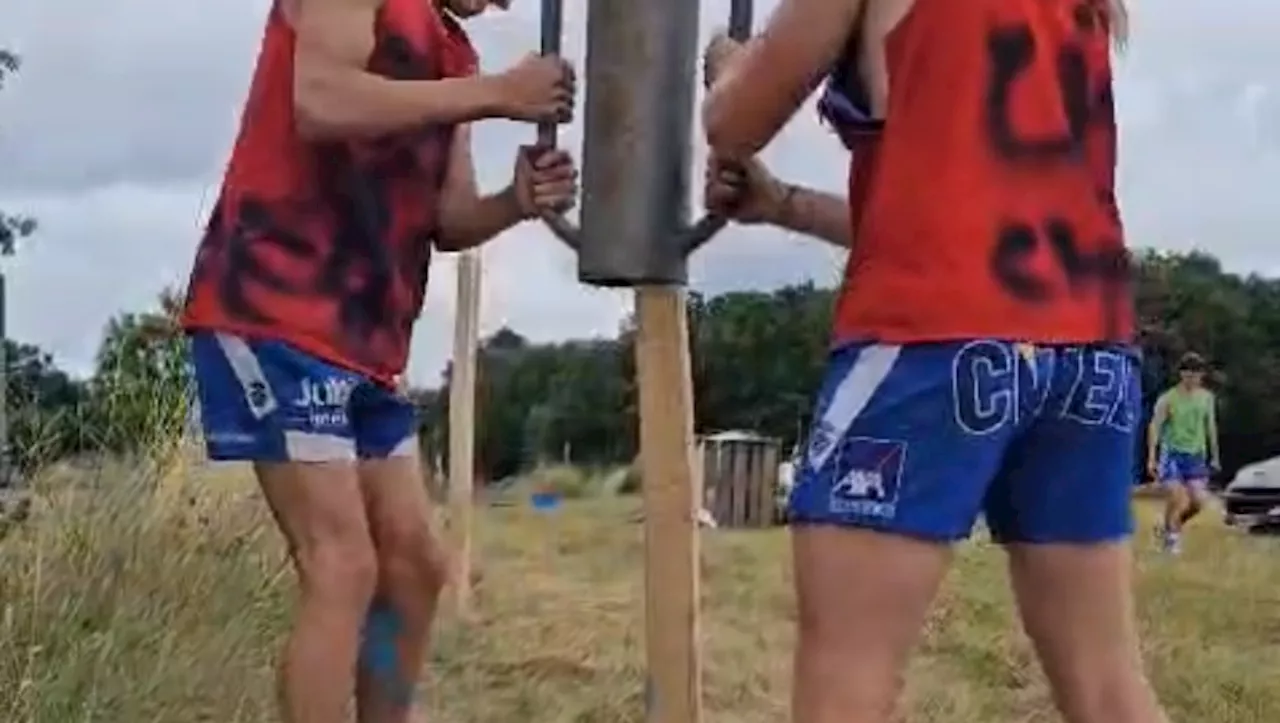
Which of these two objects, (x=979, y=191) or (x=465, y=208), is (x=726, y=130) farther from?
(x=465, y=208)

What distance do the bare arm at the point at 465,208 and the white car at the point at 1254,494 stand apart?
70.5 feet

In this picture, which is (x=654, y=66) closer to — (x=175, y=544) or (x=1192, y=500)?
(x=175, y=544)

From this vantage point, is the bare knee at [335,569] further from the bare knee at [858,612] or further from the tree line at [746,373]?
the bare knee at [858,612]

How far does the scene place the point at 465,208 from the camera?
3.91m

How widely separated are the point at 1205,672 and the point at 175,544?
3222 millimetres

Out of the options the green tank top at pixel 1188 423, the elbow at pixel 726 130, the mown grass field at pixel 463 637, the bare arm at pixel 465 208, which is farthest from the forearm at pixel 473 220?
the green tank top at pixel 1188 423

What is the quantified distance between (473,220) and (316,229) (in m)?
0.27

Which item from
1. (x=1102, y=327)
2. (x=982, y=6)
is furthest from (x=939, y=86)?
(x=1102, y=327)

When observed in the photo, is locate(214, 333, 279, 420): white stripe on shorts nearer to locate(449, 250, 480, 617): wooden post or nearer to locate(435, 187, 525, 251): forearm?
locate(435, 187, 525, 251): forearm

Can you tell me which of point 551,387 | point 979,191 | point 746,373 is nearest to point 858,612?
point 979,191

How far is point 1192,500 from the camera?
51.2 feet

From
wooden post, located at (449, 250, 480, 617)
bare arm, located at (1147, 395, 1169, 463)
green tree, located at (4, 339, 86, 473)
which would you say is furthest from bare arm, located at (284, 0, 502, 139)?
bare arm, located at (1147, 395, 1169, 463)

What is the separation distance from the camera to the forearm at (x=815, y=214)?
10.8 ft

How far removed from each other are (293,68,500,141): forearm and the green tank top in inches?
508
